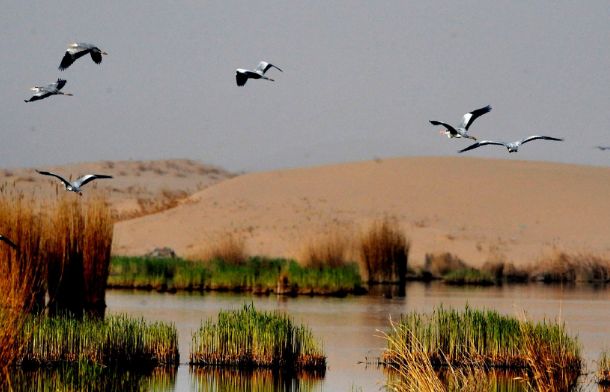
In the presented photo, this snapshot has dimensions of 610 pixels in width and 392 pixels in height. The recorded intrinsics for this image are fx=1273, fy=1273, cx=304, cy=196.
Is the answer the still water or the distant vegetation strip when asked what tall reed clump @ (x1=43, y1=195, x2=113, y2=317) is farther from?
the distant vegetation strip

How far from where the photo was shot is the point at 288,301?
29.5 metres

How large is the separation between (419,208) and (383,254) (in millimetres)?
30848

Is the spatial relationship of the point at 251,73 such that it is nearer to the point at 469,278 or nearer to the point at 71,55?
the point at 71,55

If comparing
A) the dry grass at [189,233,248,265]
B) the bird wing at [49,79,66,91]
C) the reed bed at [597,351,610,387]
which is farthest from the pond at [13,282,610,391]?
the dry grass at [189,233,248,265]

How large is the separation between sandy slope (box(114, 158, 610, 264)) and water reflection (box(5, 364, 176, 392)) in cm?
3385

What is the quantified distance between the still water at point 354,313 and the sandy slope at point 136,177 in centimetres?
4783

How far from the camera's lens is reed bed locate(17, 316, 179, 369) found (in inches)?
667

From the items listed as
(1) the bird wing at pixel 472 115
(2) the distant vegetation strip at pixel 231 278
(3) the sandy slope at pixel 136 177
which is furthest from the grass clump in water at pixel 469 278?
(3) the sandy slope at pixel 136 177

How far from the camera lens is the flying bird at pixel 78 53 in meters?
15.2

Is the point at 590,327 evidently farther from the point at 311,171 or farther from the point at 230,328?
the point at 311,171

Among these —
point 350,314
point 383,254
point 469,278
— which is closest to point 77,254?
point 350,314

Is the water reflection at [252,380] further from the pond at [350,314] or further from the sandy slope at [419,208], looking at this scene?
the sandy slope at [419,208]

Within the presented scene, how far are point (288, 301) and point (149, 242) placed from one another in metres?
26.5

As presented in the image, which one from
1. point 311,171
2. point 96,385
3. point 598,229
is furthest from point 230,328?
point 311,171
